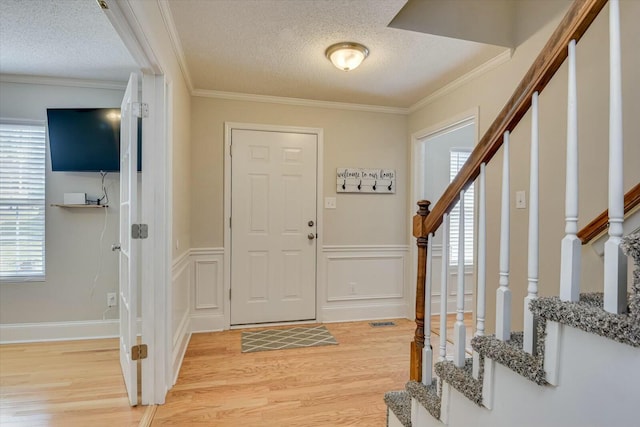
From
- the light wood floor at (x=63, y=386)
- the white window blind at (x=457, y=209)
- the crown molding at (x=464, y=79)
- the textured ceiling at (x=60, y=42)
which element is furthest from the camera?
the white window blind at (x=457, y=209)

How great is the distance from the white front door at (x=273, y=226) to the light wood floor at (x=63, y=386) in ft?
3.80

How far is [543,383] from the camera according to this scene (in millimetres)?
828

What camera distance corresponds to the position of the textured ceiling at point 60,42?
192 cm

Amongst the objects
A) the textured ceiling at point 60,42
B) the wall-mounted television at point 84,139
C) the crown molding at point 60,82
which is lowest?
the wall-mounted television at point 84,139

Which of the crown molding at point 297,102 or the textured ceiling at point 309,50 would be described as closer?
the textured ceiling at point 309,50

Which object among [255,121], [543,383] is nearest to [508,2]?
[255,121]

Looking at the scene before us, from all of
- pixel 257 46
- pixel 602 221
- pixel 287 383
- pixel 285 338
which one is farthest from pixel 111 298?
pixel 602 221

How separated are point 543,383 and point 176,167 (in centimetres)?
231

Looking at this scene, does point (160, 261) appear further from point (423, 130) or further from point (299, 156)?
point (423, 130)

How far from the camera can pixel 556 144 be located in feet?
6.36

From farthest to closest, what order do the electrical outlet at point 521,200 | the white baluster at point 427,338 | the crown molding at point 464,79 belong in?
the crown molding at point 464,79 < the electrical outlet at point 521,200 < the white baluster at point 427,338

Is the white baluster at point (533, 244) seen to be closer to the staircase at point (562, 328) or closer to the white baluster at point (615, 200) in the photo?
the staircase at point (562, 328)

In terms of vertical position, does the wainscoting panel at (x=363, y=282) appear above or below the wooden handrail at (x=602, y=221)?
below

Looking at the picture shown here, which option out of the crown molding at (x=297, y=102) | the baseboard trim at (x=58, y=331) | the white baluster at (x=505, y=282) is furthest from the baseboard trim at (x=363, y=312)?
the white baluster at (x=505, y=282)
